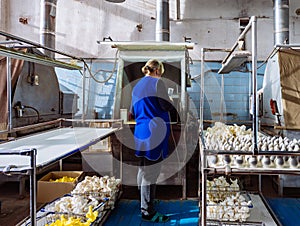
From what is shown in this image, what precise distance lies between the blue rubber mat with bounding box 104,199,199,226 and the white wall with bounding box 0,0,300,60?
3.41 meters

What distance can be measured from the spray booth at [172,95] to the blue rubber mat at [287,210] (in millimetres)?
958

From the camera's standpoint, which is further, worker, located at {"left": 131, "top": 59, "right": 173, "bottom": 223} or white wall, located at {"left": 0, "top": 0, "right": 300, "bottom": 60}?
white wall, located at {"left": 0, "top": 0, "right": 300, "bottom": 60}

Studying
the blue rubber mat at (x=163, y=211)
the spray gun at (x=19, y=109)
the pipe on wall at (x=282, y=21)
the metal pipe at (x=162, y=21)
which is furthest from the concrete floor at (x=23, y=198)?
the metal pipe at (x=162, y=21)

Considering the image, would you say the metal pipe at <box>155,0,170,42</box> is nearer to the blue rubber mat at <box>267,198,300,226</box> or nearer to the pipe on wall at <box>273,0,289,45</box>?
the pipe on wall at <box>273,0,289,45</box>

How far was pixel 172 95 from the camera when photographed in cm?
425

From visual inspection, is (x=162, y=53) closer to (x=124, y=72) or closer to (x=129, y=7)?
(x=124, y=72)

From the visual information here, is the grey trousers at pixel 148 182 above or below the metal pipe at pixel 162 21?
below

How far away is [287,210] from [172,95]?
2014 mm

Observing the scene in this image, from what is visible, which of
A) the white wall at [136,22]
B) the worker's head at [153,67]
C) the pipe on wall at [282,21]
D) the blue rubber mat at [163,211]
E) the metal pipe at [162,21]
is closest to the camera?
the blue rubber mat at [163,211]

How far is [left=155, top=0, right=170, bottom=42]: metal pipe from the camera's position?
530 cm

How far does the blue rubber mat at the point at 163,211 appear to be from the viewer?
8.98 ft

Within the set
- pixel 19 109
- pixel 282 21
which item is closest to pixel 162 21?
pixel 282 21

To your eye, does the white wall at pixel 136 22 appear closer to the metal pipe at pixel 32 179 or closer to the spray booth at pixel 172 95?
the spray booth at pixel 172 95

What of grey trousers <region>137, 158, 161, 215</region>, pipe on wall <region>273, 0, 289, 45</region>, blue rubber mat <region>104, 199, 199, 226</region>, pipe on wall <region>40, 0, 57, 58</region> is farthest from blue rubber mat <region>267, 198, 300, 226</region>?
pipe on wall <region>40, 0, 57, 58</region>
